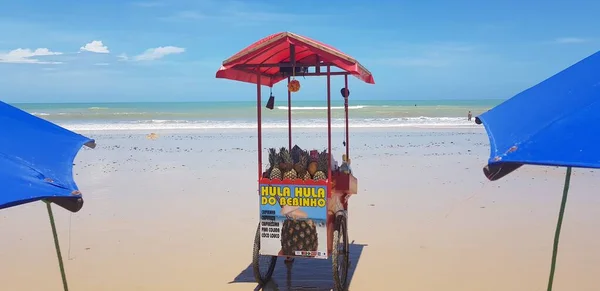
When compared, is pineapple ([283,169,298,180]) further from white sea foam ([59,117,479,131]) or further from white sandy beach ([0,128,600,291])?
white sea foam ([59,117,479,131])

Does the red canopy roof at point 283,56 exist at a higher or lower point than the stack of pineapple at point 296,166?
higher

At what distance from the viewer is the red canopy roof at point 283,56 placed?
212 inches

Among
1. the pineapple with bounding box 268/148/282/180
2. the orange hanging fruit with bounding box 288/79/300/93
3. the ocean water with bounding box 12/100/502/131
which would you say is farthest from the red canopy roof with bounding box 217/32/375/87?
the ocean water with bounding box 12/100/502/131

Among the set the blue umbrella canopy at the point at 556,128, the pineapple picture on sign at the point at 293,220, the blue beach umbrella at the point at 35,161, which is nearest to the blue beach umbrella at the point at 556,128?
the blue umbrella canopy at the point at 556,128

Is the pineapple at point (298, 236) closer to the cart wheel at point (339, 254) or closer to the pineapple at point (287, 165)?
the cart wheel at point (339, 254)

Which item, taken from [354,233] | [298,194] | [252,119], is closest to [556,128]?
[298,194]

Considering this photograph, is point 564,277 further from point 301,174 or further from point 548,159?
point 548,159

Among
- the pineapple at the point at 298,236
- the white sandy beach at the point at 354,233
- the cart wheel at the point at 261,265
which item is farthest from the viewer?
the white sandy beach at the point at 354,233

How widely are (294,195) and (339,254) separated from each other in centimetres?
77

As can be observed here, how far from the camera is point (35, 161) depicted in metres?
3.13

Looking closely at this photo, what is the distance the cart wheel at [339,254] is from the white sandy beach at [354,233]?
226mm

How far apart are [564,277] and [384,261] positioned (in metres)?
1.97

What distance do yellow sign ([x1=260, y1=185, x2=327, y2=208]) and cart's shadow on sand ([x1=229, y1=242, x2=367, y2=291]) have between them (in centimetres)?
101

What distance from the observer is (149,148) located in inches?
758
